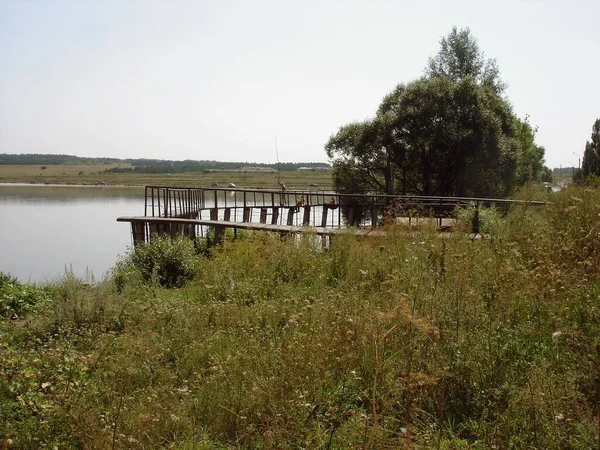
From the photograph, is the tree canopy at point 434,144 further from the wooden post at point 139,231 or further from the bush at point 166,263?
the bush at point 166,263

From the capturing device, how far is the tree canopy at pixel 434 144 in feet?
89.5

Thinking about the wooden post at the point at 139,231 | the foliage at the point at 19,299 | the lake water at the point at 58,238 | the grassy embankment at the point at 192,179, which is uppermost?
the grassy embankment at the point at 192,179

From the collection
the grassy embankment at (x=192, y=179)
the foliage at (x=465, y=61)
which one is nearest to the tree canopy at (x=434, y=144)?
the foliage at (x=465, y=61)

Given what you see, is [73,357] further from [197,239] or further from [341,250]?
[197,239]

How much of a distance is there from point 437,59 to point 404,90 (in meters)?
10.4

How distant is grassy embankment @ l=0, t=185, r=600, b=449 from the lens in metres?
3.52

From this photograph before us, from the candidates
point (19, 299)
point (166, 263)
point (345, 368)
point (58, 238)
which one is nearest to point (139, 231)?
point (166, 263)

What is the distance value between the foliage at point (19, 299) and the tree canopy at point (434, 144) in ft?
60.5

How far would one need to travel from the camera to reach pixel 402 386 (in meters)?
3.88

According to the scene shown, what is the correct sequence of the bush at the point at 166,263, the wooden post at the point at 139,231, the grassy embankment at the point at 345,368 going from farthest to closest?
the wooden post at the point at 139,231 → the bush at the point at 166,263 → the grassy embankment at the point at 345,368

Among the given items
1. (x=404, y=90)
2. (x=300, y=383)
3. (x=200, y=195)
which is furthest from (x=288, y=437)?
(x=404, y=90)

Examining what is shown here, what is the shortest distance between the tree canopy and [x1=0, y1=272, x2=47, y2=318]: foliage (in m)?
18.5

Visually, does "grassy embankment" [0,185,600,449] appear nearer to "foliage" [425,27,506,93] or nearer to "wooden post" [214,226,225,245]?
"wooden post" [214,226,225,245]

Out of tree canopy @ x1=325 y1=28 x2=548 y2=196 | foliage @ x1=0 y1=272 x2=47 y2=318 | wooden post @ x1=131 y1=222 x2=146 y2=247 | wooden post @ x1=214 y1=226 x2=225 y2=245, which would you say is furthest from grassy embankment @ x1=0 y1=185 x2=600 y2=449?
tree canopy @ x1=325 y1=28 x2=548 y2=196
